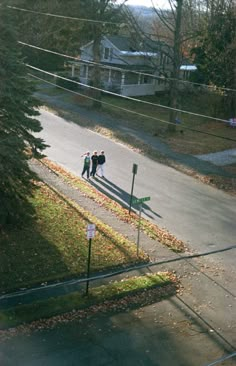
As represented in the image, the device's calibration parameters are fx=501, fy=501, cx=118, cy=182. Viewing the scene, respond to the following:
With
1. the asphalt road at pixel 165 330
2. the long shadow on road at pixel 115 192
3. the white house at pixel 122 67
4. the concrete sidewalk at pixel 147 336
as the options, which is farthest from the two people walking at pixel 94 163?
the white house at pixel 122 67

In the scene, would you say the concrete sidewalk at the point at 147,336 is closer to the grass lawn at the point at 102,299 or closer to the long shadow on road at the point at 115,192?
the grass lawn at the point at 102,299

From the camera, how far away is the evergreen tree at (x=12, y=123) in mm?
14430

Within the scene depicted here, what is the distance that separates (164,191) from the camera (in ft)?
74.1

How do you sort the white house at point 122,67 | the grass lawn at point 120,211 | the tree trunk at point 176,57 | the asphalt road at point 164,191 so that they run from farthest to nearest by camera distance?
1. the white house at point 122,67
2. the tree trunk at point 176,57
3. the asphalt road at point 164,191
4. the grass lawn at point 120,211

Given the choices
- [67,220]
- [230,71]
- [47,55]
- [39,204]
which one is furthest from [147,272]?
[47,55]

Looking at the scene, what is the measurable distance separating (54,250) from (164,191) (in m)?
8.70

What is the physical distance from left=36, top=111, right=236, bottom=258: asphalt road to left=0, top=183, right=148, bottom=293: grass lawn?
9.41 feet

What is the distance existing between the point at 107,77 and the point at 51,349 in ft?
129

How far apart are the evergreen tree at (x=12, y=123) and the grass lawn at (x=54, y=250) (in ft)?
3.07

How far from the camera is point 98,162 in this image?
77.0 ft

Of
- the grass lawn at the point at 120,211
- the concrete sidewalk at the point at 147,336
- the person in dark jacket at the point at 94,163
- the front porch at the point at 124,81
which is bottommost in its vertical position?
the concrete sidewalk at the point at 147,336

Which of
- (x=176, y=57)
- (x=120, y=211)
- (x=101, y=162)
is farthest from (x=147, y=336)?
(x=176, y=57)

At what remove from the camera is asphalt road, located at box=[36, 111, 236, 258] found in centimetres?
1851

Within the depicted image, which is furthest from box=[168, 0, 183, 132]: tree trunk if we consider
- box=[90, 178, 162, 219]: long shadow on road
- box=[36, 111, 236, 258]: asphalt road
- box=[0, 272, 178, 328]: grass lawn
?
box=[0, 272, 178, 328]: grass lawn
